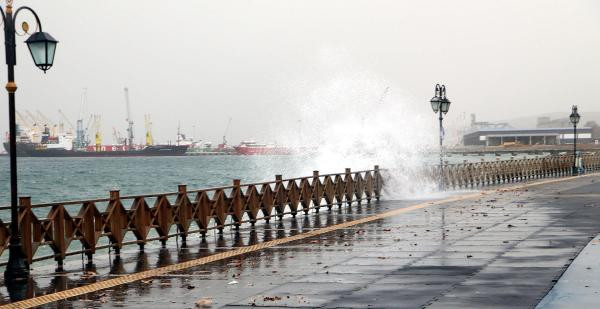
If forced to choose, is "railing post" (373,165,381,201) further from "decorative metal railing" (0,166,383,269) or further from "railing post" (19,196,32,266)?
"railing post" (19,196,32,266)

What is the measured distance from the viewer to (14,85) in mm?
16250

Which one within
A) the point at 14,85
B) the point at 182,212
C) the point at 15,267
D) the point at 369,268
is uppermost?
the point at 14,85

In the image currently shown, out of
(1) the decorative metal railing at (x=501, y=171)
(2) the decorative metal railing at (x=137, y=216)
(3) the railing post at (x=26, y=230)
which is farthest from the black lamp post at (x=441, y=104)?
(3) the railing post at (x=26, y=230)

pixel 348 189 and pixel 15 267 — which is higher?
pixel 348 189

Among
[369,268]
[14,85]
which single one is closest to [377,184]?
[369,268]

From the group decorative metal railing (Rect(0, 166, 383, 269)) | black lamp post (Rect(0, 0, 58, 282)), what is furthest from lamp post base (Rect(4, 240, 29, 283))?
decorative metal railing (Rect(0, 166, 383, 269))

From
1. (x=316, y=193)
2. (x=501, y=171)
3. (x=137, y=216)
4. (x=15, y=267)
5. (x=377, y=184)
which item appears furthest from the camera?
(x=501, y=171)

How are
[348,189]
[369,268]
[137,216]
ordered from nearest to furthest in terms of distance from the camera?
[369,268]
[137,216]
[348,189]

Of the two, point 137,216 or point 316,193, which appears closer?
point 137,216

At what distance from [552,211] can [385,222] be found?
19.2 ft

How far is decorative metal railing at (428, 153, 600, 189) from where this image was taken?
1897 inches

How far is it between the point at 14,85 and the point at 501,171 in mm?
44528

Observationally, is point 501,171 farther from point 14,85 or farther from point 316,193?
point 14,85

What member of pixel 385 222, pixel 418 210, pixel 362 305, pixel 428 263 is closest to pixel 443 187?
pixel 418 210
